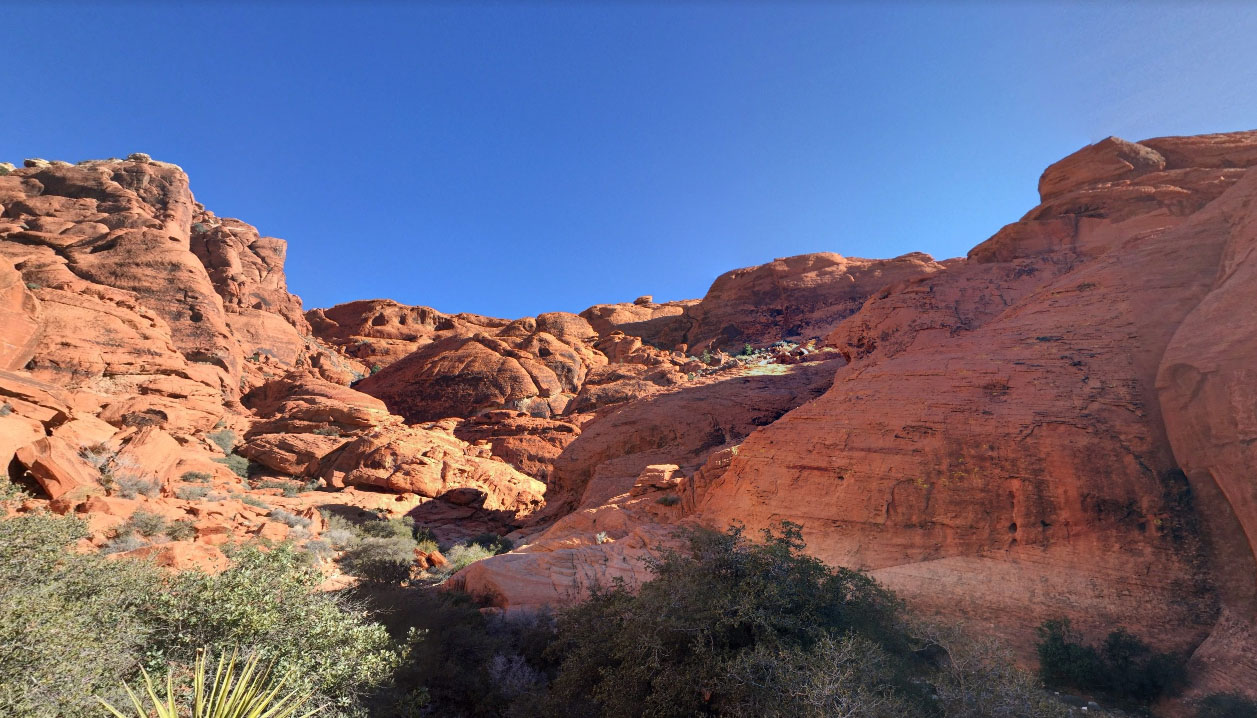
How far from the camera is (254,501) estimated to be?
17.0m

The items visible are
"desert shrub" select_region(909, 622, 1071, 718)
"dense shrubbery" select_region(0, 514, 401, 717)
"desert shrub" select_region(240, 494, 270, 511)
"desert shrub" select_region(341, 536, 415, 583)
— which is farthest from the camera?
"desert shrub" select_region(240, 494, 270, 511)

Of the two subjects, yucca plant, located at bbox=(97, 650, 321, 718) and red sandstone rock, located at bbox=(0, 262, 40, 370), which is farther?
red sandstone rock, located at bbox=(0, 262, 40, 370)

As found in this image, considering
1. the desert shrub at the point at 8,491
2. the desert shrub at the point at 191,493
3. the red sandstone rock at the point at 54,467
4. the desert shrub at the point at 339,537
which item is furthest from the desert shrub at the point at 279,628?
the desert shrub at the point at 191,493

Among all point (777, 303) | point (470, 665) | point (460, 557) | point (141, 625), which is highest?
point (777, 303)

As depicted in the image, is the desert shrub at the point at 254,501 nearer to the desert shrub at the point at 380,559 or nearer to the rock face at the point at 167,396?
the rock face at the point at 167,396

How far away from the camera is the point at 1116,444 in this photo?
30.6 ft

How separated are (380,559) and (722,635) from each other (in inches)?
455

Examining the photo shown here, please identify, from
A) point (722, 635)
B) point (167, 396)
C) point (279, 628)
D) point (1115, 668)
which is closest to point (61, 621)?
point (279, 628)

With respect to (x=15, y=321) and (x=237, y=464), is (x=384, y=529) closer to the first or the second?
(x=237, y=464)

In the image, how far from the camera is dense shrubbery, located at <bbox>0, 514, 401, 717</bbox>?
5.05 metres

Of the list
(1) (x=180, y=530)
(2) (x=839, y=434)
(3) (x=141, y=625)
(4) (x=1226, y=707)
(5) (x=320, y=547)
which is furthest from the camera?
(5) (x=320, y=547)

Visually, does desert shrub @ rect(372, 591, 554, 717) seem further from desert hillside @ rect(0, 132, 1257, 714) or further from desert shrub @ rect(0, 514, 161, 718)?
desert shrub @ rect(0, 514, 161, 718)

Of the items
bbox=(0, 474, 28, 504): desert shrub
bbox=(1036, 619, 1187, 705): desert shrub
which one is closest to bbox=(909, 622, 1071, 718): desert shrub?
bbox=(1036, 619, 1187, 705): desert shrub

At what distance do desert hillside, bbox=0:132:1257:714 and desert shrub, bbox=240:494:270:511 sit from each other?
1.38ft
